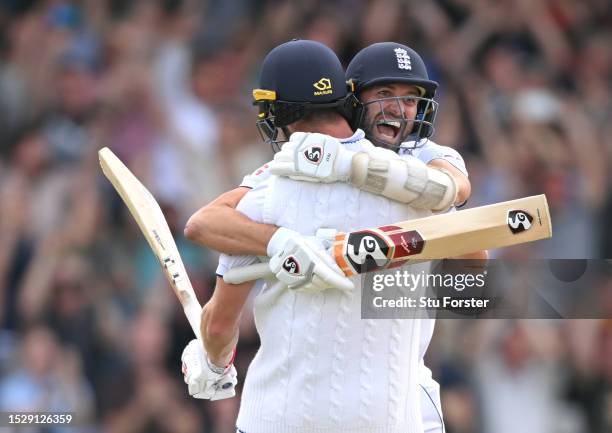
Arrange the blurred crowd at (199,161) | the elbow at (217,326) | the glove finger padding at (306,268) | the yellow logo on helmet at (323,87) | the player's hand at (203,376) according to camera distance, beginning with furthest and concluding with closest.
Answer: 1. the blurred crowd at (199,161)
2. the player's hand at (203,376)
3. the elbow at (217,326)
4. the yellow logo on helmet at (323,87)
5. the glove finger padding at (306,268)

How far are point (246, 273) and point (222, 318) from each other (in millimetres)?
212

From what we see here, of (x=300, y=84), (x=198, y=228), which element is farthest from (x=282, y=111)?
(x=198, y=228)

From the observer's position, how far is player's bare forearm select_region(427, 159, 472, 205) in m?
4.02

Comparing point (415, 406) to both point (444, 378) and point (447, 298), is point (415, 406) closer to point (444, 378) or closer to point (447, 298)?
point (447, 298)

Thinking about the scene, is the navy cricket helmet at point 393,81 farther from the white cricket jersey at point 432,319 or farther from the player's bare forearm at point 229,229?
the player's bare forearm at point 229,229

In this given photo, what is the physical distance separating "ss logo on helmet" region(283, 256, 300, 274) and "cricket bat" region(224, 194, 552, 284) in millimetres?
117

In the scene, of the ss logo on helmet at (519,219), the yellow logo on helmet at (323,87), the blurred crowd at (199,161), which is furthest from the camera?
the blurred crowd at (199,161)

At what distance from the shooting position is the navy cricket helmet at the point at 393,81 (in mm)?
4094

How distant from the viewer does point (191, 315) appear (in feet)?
15.3

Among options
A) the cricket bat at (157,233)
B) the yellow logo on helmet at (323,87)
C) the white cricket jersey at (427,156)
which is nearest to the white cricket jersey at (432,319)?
the white cricket jersey at (427,156)

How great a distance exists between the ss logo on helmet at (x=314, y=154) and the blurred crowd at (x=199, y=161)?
3867 mm

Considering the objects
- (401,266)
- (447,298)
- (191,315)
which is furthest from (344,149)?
(191,315)

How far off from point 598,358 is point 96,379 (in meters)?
2.95

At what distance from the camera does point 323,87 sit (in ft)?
12.9
